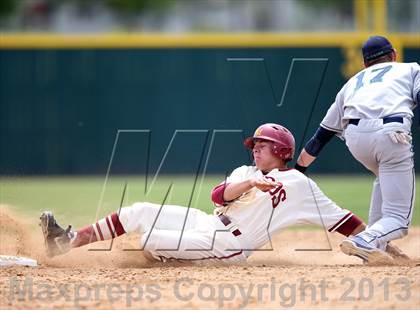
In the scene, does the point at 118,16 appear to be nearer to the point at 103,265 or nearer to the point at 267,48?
the point at 267,48

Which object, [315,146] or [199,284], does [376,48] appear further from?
[199,284]

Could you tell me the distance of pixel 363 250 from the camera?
195 inches

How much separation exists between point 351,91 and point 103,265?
A: 6.61 feet

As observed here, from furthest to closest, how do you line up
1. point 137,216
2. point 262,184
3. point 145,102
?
point 145,102, point 137,216, point 262,184

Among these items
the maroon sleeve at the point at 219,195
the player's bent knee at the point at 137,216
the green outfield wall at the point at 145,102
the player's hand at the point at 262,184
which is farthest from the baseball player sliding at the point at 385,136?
the green outfield wall at the point at 145,102

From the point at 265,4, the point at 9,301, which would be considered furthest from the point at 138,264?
the point at 265,4

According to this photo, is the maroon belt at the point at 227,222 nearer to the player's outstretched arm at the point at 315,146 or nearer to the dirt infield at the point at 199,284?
the dirt infield at the point at 199,284

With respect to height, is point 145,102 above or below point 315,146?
below

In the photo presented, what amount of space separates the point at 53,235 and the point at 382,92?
2.28 m

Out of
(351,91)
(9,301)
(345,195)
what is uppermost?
(351,91)

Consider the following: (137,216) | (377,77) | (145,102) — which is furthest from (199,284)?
(145,102)

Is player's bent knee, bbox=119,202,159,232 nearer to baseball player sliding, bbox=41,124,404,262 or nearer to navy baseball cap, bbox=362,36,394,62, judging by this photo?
baseball player sliding, bbox=41,124,404,262

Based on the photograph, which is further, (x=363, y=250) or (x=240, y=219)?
(x=240, y=219)

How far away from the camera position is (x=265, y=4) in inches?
723
